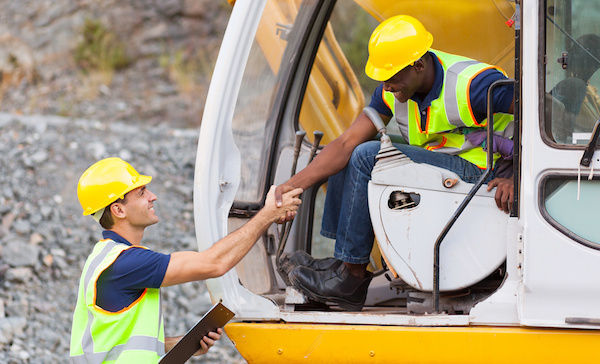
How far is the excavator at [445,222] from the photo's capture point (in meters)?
2.39

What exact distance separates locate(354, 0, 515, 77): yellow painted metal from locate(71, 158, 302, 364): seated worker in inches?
64.4

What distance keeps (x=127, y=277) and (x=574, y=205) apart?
154cm

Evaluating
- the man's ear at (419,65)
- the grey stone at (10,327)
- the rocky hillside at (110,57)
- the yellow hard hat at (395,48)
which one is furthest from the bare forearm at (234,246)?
the rocky hillside at (110,57)

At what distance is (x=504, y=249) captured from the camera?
2.67 m

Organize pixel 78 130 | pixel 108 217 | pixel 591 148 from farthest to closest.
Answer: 1. pixel 78 130
2. pixel 108 217
3. pixel 591 148

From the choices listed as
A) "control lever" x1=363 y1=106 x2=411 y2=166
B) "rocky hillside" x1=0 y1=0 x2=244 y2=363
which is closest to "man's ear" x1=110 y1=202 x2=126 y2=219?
"control lever" x1=363 y1=106 x2=411 y2=166

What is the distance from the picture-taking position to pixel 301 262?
322 cm

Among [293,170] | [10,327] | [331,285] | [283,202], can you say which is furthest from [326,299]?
[10,327]

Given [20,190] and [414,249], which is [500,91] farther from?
[20,190]

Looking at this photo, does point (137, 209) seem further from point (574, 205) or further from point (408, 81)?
point (574, 205)

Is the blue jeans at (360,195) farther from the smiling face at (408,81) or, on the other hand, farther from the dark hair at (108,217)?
the dark hair at (108,217)

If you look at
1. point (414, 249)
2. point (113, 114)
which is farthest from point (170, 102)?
point (414, 249)

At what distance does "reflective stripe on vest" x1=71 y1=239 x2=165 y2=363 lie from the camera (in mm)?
2477

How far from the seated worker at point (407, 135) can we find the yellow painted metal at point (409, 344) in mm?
329
